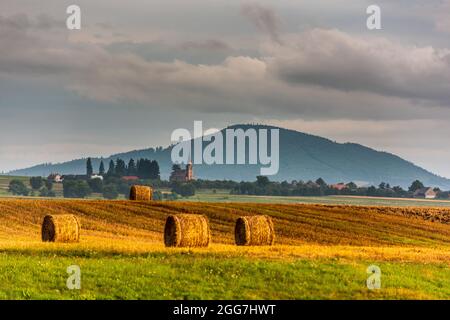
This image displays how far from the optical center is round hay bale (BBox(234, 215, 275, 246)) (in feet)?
136

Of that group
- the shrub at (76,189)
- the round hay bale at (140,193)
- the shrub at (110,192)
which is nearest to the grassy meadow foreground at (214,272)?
the round hay bale at (140,193)

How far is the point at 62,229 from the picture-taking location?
4131 cm

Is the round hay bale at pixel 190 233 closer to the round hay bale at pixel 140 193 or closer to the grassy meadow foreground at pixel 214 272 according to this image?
the grassy meadow foreground at pixel 214 272

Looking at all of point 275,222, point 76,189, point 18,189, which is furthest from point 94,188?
point 275,222

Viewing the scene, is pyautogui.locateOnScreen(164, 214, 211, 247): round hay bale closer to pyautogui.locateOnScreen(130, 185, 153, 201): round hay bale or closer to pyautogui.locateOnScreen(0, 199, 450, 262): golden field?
pyautogui.locateOnScreen(0, 199, 450, 262): golden field

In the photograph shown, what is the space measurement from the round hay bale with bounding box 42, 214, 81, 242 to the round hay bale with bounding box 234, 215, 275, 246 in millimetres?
8760

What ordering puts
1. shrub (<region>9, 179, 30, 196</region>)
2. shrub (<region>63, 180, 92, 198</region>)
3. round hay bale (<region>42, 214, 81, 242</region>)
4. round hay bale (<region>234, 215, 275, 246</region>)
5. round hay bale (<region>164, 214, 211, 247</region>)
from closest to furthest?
round hay bale (<region>164, 214, 211, 247</region>) < round hay bale (<region>42, 214, 81, 242</region>) < round hay bale (<region>234, 215, 275, 246</region>) < shrub (<region>63, 180, 92, 198</region>) < shrub (<region>9, 179, 30, 196</region>)

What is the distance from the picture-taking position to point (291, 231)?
186ft

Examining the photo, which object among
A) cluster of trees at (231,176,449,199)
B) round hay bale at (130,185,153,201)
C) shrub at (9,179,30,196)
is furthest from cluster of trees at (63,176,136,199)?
round hay bale at (130,185,153,201)

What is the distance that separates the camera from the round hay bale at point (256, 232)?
136ft

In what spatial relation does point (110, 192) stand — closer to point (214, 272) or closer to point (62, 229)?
point (62, 229)

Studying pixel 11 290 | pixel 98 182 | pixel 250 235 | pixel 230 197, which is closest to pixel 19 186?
pixel 98 182

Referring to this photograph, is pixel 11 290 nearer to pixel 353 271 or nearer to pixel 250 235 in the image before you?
pixel 353 271

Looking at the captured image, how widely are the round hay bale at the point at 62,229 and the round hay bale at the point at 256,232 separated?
28.7 ft
